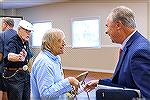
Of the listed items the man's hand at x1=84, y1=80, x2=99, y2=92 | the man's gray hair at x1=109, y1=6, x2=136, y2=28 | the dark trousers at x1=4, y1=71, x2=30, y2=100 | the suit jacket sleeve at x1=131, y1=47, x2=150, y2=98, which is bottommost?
the dark trousers at x1=4, y1=71, x2=30, y2=100

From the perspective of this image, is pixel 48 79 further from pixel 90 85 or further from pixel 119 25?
pixel 119 25

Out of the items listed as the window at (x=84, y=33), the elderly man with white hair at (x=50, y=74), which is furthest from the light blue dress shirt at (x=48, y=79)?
the window at (x=84, y=33)

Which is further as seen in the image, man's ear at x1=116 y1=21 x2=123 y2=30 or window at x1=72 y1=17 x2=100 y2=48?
window at x1=72 y1=17 x2=100 y2=48

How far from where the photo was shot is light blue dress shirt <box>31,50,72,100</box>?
1.20m

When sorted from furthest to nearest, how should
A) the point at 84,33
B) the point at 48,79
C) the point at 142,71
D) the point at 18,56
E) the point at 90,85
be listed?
the point at 84,33
the point at 18,56
the point at 90,85
the point at 48,79
the point at 142,71

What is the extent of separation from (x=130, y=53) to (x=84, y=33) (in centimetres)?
282

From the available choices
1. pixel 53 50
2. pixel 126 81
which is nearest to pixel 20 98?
pixel 53 50

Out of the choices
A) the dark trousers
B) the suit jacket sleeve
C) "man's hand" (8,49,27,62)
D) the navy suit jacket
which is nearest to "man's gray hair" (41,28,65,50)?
the navy suit jacket

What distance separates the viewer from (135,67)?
89cm

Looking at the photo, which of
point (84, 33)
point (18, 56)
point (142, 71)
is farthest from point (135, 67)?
point (84, 33)

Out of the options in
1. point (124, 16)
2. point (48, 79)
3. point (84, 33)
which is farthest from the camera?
point (84, 33)

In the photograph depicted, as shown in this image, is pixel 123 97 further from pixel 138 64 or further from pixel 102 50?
pixel 102 50

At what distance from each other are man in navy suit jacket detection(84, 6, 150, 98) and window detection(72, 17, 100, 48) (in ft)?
7.41

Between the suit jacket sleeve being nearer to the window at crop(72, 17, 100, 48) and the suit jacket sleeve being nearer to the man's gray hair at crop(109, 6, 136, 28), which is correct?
the man's gray hair at crop(109, 6, 136, 28)
